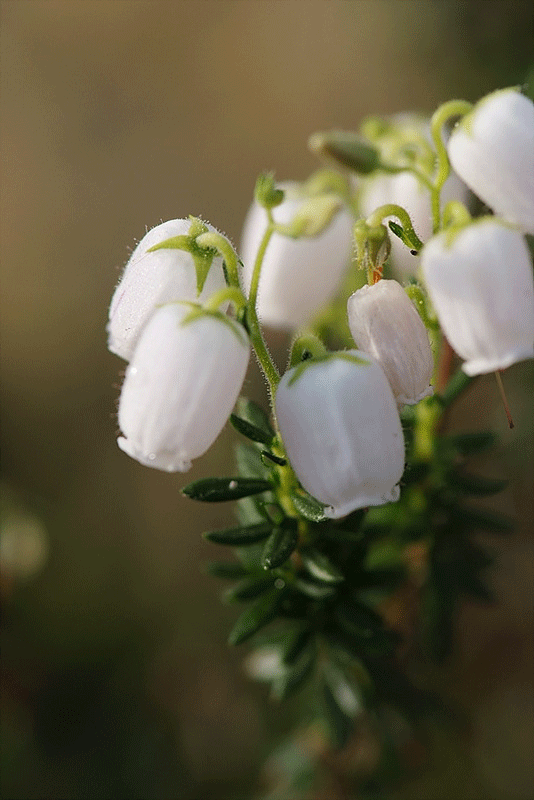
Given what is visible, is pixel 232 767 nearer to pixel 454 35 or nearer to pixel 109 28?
pixel 454 35

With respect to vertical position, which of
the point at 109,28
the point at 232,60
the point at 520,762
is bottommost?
the point at 520,762

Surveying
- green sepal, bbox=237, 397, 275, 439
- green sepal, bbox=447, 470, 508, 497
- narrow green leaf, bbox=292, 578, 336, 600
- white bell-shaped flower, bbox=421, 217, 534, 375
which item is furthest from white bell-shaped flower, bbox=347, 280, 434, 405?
green sepal, bbox=447, 470, 508, 497

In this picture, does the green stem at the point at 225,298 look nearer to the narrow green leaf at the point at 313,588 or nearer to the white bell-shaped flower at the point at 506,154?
the white bell-shaped flower at the point at 506,154

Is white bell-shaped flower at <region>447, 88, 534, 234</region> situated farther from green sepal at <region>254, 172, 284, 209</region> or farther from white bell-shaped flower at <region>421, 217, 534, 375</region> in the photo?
green sepal at <region>254, 172, 284, 209</region>

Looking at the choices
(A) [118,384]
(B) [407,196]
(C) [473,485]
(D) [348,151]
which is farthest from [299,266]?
(A) [118,384]

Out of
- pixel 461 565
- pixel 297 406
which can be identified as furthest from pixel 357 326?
pixel 461 565

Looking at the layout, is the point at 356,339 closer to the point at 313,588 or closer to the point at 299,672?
the point at 313,588
